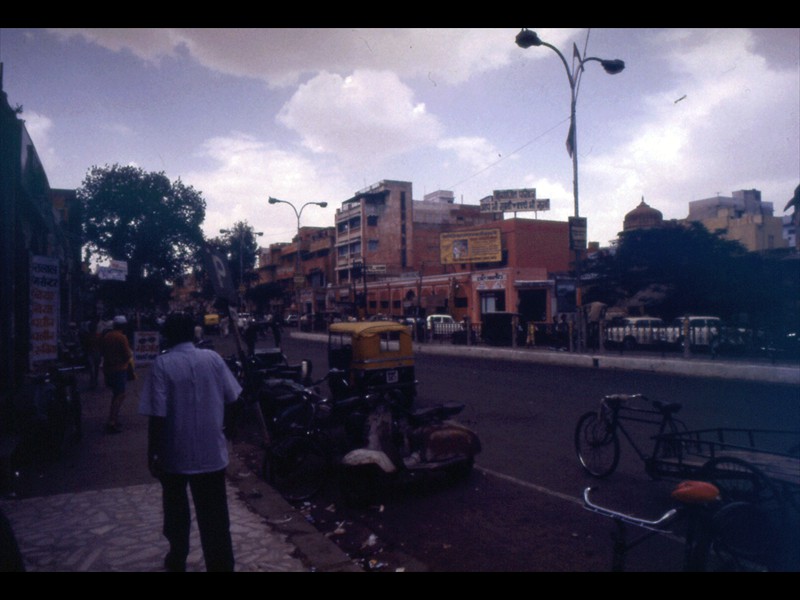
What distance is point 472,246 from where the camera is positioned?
54.7 meters

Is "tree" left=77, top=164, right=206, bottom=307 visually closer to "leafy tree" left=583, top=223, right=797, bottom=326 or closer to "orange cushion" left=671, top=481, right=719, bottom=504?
"leafy tree" left=583, top=223, right=797, bottom=326

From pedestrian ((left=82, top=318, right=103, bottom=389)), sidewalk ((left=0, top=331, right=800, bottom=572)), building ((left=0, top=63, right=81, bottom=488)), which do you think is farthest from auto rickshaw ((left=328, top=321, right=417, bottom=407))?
pedestrian ((left=82, top=318, right=103, bottom=389))

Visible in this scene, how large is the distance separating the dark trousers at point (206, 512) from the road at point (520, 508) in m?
1.28

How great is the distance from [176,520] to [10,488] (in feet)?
11.5

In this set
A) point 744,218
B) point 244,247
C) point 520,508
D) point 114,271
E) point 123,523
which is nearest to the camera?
point 123,523

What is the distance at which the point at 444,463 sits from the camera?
6.58 meters

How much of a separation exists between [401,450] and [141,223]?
2187 inches

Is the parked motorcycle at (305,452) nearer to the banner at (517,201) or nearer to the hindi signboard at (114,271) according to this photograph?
the hindi signboard at (114,271)

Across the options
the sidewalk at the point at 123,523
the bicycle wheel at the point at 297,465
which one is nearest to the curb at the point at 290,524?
the sidewalk at the point at 123,523

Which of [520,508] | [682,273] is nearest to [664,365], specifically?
[520,508]

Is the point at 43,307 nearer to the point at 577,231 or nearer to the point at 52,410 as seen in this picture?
the point at 52,410

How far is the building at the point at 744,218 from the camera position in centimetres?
6744

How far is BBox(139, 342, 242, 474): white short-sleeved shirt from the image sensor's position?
12.4 feet
